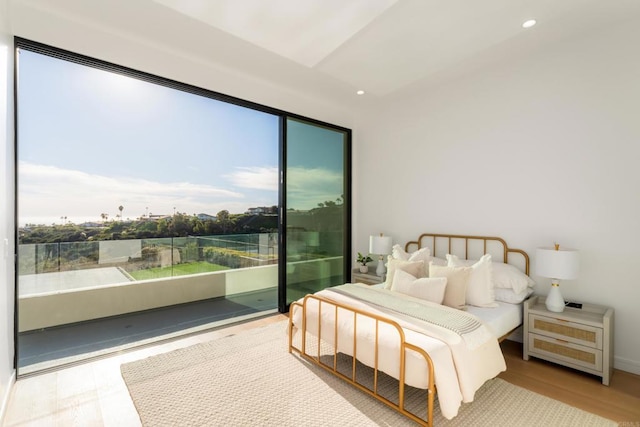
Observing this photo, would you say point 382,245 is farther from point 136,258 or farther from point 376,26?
point 136,258

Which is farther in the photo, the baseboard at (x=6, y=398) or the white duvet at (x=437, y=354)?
the baseboard at (x=6, y=398)

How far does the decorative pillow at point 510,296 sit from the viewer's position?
2971 millimetres

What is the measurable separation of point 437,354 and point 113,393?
7.70ft

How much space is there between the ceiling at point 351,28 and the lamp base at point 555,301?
7.42 ft

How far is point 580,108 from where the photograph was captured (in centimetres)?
292

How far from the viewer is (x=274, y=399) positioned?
2297 millimetres

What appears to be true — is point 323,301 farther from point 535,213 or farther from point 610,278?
point 610,278

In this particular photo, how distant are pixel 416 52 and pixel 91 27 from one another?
294cm

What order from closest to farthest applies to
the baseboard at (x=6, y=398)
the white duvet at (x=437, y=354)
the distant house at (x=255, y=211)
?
1. the white duvet at (x=437, y=354)
2. the baseboard at (x=6, y=398)
3. the distant house at (x=255, y=211)

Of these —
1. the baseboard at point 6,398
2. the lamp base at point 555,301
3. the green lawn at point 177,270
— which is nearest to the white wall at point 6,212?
the baseboard at point 6,398

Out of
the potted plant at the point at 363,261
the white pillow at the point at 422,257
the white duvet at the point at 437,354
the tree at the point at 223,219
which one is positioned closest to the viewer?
the white duvet at the point at 437,354

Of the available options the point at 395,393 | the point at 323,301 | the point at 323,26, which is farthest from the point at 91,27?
the point at 395,393

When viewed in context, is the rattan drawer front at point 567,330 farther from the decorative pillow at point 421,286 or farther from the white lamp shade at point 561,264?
the decorative pillow at point 421,286

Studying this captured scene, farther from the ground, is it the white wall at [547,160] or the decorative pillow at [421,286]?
the white wall at [547,160]
